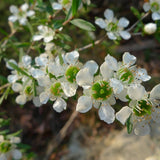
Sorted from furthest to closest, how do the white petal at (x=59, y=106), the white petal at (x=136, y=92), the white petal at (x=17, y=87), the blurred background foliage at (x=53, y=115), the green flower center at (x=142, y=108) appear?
the blurred background foliage at (x=53, y=115) < the white petal at (x=17, y=87) < the white petal at (x=59, y=106) < the green flower center at (x=142, y=108) < the white petal at (x=136, y=92)

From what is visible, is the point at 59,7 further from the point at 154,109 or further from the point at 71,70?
the point at 154,109

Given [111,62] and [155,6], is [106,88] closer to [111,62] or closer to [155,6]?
[111,62]

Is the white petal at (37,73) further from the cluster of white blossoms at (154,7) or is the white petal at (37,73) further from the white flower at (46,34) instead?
the cluster of white blossoms at (154,7)

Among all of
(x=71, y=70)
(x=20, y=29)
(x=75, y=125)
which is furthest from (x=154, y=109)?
(x=75, y=125)

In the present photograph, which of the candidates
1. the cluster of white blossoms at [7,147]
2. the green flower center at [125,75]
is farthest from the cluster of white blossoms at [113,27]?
the cluster of white blossoms at [7,147]

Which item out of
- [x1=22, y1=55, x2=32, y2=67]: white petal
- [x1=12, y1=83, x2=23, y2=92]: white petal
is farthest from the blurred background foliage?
[x1=12, y1=83, x2=23, y2=92]: white petal

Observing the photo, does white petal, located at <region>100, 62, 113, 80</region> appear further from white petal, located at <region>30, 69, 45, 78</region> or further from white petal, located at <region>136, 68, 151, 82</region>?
white petal, located at <region>30, 69, 45, 78</region>
